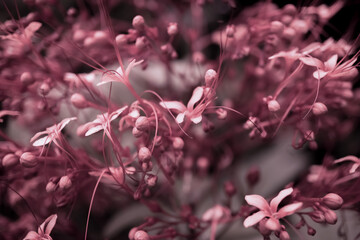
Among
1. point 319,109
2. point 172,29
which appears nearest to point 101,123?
point 172,29

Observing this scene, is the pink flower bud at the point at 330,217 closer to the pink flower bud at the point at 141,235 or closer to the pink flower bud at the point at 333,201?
the pink flower bud at the point at 333,201

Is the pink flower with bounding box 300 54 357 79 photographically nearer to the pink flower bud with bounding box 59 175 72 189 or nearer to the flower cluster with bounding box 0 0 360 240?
the flower cluster with bounding box 0 0 360 240

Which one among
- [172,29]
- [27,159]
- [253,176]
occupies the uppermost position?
[172,29]

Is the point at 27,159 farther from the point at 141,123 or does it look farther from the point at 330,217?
the point at 330,217

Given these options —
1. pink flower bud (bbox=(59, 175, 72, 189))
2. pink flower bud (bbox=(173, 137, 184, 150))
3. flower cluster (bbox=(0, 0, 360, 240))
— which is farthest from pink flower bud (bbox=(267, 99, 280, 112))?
pink flower bud (bbox=(59, 175, 72, 189))

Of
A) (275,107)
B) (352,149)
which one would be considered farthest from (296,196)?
(352,149)

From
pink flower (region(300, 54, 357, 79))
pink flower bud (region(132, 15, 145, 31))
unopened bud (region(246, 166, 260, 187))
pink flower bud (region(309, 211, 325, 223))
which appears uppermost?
pink flower bud (region(132, 15, 145, 31))

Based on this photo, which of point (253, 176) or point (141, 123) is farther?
point (253, 176)
